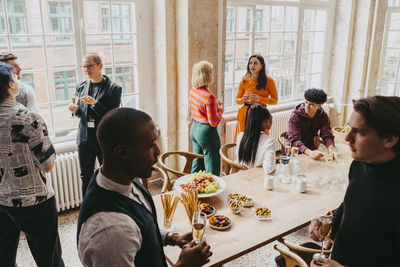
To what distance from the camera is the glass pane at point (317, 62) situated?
6387 mm

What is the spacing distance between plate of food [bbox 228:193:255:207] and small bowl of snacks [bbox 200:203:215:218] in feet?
0.66

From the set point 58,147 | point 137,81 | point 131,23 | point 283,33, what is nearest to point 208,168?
point 137,81

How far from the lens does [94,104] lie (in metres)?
3.38

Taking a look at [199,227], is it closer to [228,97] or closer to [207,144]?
[207,144]

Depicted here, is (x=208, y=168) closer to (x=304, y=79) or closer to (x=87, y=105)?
(x=87, y=105)

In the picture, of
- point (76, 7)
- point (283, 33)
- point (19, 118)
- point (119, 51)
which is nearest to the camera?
point (19, 118)

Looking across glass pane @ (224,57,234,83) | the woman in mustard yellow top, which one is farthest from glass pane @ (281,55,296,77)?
the woman in mustard yellow top

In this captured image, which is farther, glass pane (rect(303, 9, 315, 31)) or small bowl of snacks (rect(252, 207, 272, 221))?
glass pane (rect(303, 9, 315, 31))

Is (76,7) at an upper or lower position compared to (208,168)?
upper

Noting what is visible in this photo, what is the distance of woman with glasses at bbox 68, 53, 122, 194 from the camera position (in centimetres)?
342

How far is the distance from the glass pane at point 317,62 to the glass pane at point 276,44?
100cm

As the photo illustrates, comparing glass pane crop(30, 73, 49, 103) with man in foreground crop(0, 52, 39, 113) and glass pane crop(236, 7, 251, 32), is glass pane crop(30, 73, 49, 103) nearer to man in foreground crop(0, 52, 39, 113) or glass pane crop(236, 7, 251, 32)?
man in foreground crop(0, 52, 39, 113)

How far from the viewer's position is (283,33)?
5746 millimetres

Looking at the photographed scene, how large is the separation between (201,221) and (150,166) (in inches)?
21.4
